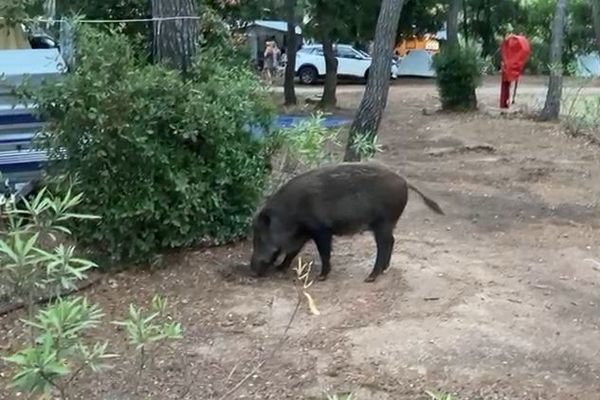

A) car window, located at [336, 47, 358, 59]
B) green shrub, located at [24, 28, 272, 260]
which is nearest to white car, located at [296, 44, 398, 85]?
car window, located at [336, 47, 358, 59]

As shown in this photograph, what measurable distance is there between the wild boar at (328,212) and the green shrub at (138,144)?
1.93 ft

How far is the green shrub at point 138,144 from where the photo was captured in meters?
7.02

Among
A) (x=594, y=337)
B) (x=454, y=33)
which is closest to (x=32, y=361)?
(x=594, y=337)

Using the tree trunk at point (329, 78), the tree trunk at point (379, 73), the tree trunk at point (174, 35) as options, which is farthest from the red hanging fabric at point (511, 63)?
the tree trunk at point (174, 35)

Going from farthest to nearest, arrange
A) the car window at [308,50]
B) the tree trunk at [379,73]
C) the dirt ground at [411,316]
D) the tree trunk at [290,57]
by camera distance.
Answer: the car window at [308,50]
the tree trunk at [290,57]
the tree trunk at [379,73]
the dirt ground at [411,316]

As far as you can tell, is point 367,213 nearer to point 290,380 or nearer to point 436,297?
point 436,297

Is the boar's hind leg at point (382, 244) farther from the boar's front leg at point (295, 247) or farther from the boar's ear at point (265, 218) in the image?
the boar's ear at point (265, 218)

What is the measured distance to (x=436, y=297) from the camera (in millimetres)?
6793

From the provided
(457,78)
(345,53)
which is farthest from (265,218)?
(345,53)

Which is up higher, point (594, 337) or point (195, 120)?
point (195, 120)

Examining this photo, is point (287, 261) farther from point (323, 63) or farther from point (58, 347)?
point (323, 63)

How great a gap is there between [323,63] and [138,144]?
97.4ft

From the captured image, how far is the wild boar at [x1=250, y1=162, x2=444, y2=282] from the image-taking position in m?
7.21

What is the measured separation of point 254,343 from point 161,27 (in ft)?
11.1
